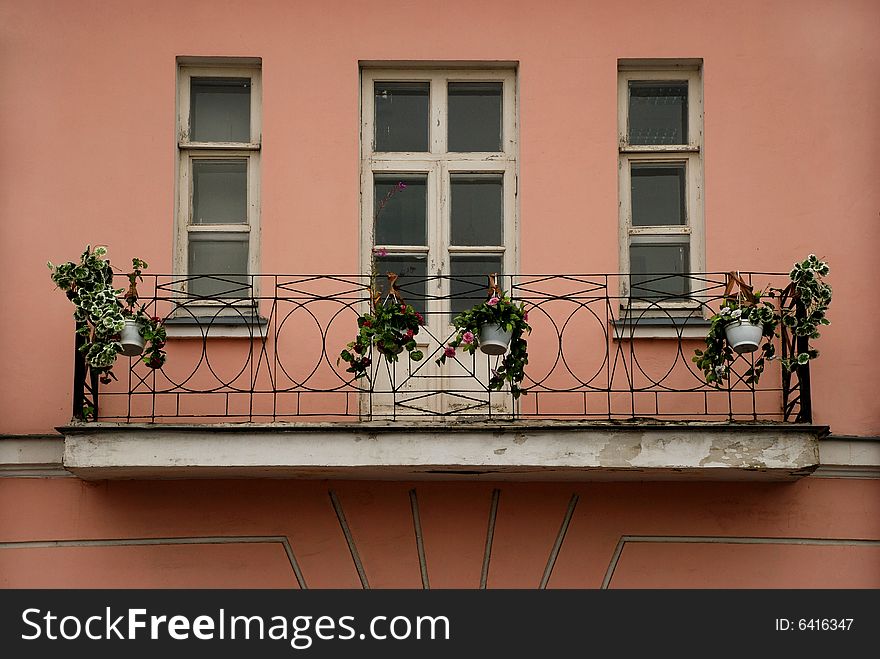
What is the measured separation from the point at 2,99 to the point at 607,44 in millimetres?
4052

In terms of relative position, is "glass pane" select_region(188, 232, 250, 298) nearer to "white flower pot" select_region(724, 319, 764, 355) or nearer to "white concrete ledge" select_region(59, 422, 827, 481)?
"white concrete ledge" select_region(59, 422, 827, 481)

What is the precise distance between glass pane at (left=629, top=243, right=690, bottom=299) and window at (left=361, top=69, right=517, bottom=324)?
0.84 metres

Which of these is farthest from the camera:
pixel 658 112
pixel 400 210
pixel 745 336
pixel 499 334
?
pixel 658 112

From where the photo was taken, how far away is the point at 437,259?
10516mm

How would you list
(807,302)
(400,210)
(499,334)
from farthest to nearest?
(400,210)
(807,302)
(499,334)

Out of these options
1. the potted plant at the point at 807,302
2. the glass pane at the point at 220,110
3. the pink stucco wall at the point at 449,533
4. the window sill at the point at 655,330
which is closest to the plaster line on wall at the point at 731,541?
the pink stucco wall at the point at 449,533

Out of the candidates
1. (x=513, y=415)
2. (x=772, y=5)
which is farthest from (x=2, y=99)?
(x=772, y=5)

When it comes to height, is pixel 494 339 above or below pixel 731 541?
above

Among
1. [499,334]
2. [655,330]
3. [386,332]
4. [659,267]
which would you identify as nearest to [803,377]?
[655,330]

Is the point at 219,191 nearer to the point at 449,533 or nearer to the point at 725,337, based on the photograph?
the point at 449,533

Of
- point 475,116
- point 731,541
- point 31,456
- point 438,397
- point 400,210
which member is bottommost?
point 731,541

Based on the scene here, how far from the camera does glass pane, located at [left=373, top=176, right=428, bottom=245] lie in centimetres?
1059

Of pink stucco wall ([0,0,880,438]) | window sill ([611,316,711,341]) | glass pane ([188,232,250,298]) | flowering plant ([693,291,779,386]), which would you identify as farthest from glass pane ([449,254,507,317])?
flowering plant ([693,291,779,386])

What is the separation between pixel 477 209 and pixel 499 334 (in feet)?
5.12
